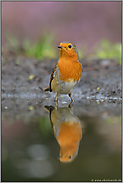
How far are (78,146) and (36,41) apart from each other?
17.4 ft

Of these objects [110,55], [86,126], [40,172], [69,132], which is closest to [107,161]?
[40,172]

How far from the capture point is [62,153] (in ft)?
4.89

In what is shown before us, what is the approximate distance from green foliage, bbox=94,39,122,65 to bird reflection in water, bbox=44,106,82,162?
365 centimetres

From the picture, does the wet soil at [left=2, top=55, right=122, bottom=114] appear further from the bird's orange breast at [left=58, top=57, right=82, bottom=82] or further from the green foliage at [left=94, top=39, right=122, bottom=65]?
the bird's orange breast at [left=58, top=57, right=82, bottom=82]

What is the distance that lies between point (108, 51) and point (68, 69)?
131 inches

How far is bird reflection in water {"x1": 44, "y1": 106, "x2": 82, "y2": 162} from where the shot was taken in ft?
4.89

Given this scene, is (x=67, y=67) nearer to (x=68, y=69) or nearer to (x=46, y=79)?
(x=68, y=69)

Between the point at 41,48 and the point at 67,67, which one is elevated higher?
the point at 41,48

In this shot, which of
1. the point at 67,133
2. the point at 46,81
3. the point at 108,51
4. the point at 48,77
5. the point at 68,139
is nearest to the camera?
the point at 68,139

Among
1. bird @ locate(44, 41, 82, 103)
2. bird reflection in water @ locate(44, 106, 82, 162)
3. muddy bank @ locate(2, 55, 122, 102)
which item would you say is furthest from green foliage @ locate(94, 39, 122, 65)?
bird reflection in water @ locate(44, 106, 82, 162)

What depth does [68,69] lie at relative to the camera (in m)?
3.57

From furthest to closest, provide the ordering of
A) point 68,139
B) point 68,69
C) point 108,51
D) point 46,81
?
1. point 108,51
2. point 46,81
3. point 68,69
4. point 68,139

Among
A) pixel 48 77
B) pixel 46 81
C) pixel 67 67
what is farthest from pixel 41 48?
pixel 67 67

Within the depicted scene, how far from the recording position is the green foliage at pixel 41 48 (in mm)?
6349
